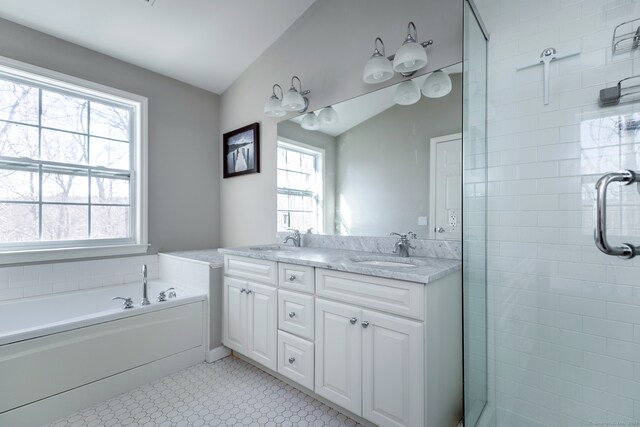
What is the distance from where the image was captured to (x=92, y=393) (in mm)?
1911

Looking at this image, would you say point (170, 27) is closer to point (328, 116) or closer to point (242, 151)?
point (242, 151)

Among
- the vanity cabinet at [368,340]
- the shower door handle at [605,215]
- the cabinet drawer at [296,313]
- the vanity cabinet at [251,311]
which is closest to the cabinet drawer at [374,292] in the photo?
the vanity cabinet at [368,340]

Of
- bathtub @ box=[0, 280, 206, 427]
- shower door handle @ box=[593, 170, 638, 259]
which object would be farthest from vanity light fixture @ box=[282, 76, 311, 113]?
shower door handle @ box=[593, 170, 638, 259]

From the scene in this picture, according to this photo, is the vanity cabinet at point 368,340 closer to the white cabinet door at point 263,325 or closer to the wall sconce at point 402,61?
the white cabinet door at point 263,325

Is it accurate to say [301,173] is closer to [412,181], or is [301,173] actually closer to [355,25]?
[412,181]

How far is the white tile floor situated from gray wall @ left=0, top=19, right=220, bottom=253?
4.70 ft

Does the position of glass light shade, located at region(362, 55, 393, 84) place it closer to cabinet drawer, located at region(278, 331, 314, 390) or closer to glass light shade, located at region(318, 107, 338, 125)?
glass light shade, located at region(318, 107, 338, 125)

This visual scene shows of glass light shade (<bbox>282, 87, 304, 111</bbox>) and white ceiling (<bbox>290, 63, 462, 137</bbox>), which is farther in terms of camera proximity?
glass light shade (<bbox>282, 87, 304, 111</bbox>)

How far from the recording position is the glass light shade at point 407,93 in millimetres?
1970

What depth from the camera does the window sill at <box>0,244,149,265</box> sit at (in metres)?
2.27

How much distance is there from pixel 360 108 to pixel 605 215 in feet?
5.05

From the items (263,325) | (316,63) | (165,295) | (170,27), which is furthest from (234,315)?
(170,27)

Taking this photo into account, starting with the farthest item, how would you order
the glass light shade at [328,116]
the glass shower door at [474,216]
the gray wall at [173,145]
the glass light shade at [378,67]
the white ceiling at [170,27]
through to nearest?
1. the gray wall at [173,145]
2. the glass light shade at [328,116]
3. the white ceiling at [170,27]
4. the glass light shade at [378,67]
5. the glass shower door at [474,216]

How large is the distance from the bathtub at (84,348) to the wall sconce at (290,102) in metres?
1.64
